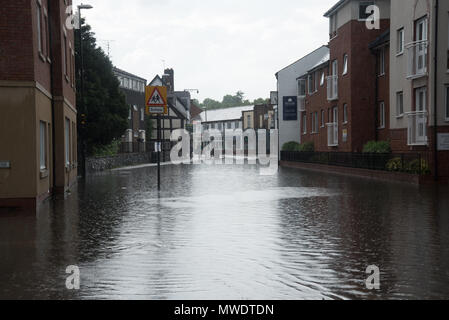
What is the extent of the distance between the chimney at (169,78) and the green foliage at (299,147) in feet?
162

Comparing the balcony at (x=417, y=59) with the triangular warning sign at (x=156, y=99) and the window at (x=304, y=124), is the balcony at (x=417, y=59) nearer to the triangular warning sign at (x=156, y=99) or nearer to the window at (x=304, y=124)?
the triangular warning sign at (x=156, y=99)

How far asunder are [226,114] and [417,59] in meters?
89.9

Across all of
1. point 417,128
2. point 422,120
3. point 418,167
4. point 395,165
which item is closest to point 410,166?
point 418,167

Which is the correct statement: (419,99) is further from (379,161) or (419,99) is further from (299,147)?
(299,147)

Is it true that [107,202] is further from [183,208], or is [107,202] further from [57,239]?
[57,239]

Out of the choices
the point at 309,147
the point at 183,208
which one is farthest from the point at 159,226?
the point at 309,147

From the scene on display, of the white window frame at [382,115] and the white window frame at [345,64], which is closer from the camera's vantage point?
the white window frame at [382,115]

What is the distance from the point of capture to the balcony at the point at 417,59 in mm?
23703

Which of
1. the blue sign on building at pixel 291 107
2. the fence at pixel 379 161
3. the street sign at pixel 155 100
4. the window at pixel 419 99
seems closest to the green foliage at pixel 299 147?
the blue sign on building at pixel 291 107

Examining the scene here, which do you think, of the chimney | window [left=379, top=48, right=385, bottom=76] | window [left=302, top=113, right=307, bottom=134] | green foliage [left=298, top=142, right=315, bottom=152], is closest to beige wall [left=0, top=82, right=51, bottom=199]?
window [left=379, top=48, right=385, bottom=76]

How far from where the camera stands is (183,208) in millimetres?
13375

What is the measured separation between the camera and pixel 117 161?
42.6 meters

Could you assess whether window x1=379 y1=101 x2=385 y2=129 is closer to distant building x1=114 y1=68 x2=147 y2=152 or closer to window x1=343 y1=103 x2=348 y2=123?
window x1=343 y1=103 x2=348 y2=123

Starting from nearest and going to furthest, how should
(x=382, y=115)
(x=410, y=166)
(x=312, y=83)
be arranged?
(x=410, y=166) < (x=382, y=115) < (x=312, y=83)
